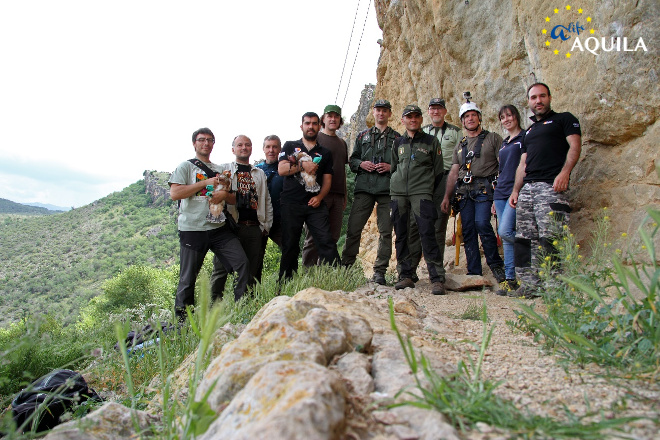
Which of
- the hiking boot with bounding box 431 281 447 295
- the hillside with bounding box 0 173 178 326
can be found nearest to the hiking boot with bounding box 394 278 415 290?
the hiking boot with bounding box 431 281 447 295

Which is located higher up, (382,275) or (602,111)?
(602,111)

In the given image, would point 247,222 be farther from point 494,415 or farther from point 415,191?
point 494,415

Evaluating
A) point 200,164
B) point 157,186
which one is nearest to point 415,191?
point 200,164

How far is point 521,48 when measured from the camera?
613cm

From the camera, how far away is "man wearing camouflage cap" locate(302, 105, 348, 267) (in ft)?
17.9

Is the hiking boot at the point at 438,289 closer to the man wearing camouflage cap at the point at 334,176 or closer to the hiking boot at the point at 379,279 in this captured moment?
the hiking boot at the point at 379,279

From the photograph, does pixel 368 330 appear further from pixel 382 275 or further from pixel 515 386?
pixel 382 275

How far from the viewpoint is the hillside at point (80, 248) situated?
5297cm

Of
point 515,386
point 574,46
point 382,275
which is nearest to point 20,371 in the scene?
point 382,275

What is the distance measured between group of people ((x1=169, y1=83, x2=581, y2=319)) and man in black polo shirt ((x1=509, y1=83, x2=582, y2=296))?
Answer: 1cm

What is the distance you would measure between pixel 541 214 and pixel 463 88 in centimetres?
419

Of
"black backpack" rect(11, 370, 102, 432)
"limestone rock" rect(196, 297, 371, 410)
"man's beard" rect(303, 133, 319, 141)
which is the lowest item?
"black backpack" rect(11, 370, 102, 432)

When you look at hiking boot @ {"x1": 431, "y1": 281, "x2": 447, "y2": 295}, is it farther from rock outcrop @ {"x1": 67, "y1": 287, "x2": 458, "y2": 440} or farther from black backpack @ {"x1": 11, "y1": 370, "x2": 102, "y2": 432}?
black backpack @ {"x1": 11, "y1": 370, "x2": 102, "y2": 432}

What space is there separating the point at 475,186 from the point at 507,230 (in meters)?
0.74
